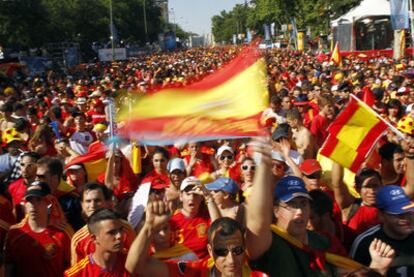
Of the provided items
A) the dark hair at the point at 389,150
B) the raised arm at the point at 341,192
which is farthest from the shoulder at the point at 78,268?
the dark hair at the point at 389,150

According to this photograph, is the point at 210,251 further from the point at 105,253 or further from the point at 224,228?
the point at 105,253

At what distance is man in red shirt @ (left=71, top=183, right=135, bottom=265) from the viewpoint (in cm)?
456

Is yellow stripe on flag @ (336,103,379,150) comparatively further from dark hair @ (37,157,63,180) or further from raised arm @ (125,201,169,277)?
dark hair @ (37,157,63,180)

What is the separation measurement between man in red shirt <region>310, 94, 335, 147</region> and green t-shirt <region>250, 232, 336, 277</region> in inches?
189

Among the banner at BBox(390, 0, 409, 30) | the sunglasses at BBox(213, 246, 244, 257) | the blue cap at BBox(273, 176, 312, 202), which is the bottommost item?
the sunglasses at BBox(213, 246, 244, 257)

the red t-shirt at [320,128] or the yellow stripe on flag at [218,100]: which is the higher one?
the yellow stripe on flag at [218,100]

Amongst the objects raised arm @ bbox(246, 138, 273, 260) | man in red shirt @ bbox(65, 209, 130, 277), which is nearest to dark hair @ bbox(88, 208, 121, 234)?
man in red shirt @ bbox(65, 209, 130, 277)

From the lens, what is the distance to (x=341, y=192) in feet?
17.8

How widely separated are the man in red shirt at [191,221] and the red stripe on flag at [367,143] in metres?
1.47

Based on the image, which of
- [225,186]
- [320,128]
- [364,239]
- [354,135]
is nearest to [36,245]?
[225,186]

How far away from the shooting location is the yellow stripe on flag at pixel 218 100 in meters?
3.95

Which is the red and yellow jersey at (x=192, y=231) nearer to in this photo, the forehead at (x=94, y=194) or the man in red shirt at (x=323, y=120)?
the forehead at (x=94, y=194)

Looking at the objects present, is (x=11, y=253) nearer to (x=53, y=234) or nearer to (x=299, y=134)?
(x=53, y=234)

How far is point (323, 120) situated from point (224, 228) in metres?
5.38
